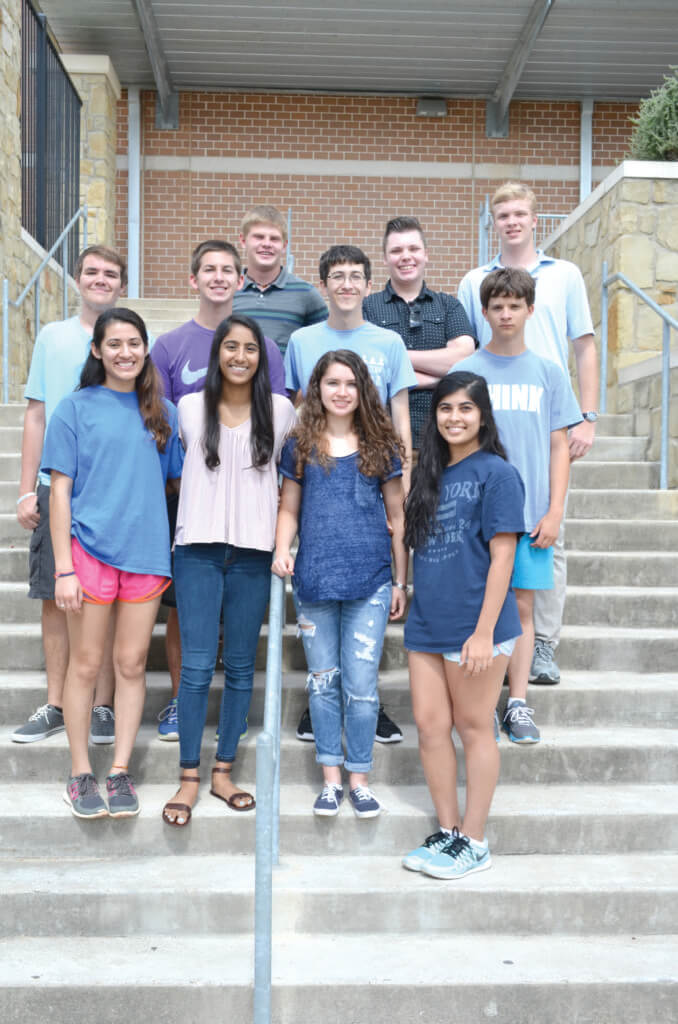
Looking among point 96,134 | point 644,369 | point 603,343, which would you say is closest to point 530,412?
point 644,369

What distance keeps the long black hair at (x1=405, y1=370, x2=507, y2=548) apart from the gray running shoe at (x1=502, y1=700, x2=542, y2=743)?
0.77m

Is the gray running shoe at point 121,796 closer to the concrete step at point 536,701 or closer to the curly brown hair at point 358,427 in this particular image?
the concrete step at point 536,701

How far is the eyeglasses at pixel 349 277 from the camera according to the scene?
10.1 feet

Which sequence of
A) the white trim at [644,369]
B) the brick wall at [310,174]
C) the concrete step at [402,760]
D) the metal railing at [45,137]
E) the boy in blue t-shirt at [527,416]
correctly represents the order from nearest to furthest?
the boy in blue t-shirt at [527,416]
the concrete step at [402,760]
the white trim at [644,369]
the metal railing at [45,137]
the brick wall at [310,174]

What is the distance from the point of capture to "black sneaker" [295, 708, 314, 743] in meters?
3.26

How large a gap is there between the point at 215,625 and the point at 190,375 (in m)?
0.84

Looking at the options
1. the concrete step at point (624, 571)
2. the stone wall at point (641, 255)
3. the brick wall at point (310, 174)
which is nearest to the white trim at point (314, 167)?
the brick wall at point (310, 174)

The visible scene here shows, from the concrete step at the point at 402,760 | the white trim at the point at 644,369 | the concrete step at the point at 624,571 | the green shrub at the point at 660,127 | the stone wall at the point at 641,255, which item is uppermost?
the green shrub at the point at 660,127

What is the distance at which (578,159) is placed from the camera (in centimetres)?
1134

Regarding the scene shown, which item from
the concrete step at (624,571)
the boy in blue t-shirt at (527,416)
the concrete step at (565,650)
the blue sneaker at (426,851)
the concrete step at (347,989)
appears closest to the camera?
the concrete step at (347,989)

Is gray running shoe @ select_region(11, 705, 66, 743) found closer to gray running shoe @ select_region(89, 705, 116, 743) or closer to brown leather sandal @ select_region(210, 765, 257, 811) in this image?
gray running shoe @ select_region(89, 705, 116, 743)

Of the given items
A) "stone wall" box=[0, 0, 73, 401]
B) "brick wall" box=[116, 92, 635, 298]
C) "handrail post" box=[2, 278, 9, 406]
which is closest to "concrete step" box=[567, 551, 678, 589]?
"handrail post" box=[2, 278, 9, 406]

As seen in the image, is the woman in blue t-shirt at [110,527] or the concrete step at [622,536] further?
the concrete step at [622,536]

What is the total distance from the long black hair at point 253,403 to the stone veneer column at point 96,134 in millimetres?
7895
